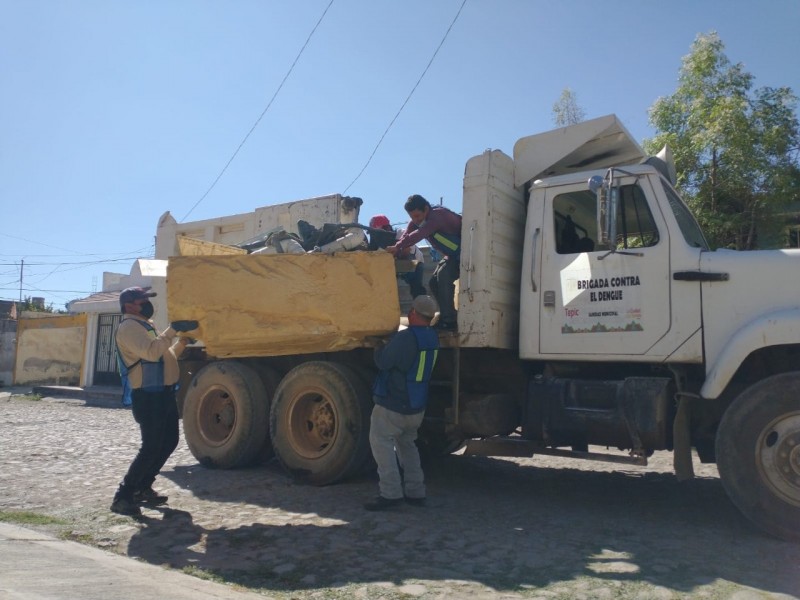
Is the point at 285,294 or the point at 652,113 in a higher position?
the point at 652,113

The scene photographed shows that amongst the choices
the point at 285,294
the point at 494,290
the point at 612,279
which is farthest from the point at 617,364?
the point at 285,294

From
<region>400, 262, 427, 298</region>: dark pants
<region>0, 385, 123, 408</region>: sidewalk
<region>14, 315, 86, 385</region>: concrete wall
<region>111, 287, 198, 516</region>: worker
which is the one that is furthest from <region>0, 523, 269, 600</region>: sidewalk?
<region>14, 315, 86, 385</region>: concrete wall

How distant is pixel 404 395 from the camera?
18.3ft

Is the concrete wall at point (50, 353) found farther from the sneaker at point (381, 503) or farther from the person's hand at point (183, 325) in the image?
the sneaker at point (381, 503)

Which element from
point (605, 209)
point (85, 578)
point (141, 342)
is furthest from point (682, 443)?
point (141, 342)

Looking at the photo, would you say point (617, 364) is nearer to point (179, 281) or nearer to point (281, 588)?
point (281, 588)

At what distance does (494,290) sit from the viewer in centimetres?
586

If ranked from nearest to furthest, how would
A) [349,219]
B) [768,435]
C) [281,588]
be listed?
[281,588] → [768,435] → [349,219]

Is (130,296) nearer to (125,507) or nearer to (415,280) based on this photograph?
(125,507)

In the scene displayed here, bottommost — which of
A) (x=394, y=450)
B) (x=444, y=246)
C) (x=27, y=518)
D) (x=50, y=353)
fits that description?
(x=27, y=518)

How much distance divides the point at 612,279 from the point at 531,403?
119cm

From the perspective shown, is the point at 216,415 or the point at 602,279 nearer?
the point at 602,279

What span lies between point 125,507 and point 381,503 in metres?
1.92

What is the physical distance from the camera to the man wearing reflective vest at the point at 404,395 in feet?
18.0
